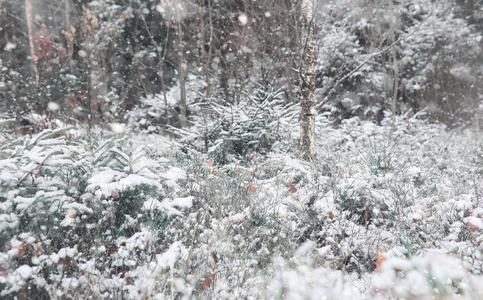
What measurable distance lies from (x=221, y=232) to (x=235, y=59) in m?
7.81

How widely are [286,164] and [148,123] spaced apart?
337 inches

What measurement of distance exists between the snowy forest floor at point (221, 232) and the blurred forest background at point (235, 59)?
20.0 feet

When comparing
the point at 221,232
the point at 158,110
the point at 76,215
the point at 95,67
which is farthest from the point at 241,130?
the point at 95,67

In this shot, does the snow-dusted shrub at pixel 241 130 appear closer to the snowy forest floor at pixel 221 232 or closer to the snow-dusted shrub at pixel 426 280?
the snowy forest floor at pixel 221 232

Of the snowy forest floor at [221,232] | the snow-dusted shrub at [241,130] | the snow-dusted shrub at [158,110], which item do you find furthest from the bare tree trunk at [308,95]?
the snow-dusted shrub at [158,110]

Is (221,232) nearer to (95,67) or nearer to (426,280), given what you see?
(426,280)

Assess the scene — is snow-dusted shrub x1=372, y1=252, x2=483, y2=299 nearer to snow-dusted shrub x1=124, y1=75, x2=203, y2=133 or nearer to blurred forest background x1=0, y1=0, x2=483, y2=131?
blurred forest background x1=0, y1=0, x2=483, y2=131

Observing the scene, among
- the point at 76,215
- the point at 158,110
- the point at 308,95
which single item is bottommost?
the point at 158,110

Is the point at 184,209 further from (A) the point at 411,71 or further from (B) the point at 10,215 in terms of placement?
(A) the point at 411,71

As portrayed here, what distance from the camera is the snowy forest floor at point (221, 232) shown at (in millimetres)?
3289

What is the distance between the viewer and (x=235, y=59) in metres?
11.4

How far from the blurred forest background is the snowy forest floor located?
20.0 ft

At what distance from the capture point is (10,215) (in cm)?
361

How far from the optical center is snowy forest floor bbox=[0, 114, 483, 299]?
3.29 m
